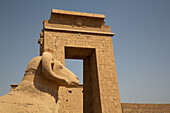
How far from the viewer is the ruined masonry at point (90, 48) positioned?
7.03 metres

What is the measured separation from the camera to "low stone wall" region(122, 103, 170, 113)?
1324cm

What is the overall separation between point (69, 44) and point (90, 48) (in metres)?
0.99

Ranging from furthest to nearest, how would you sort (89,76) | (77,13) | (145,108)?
(145,108)
(89,76)
(77,13)

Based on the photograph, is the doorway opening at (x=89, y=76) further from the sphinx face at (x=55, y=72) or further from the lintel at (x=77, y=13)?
the sphinx face at (x=55, y=72)

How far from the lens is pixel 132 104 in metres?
13.5

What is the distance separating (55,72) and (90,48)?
4998 millimetres

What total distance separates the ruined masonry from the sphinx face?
→ 149 inches

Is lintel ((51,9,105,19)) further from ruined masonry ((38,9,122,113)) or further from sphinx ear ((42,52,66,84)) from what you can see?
sphinx ear ((42,52,66,84))

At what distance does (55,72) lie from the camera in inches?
113

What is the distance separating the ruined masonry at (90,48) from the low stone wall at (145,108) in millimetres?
6271

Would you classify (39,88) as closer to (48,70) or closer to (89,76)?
(48,70)

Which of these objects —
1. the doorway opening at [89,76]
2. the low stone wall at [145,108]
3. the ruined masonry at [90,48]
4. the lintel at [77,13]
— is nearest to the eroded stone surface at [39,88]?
the ruined masonry at [90,48]

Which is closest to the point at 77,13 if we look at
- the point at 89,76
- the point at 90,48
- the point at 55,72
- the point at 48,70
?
the point at 90,48

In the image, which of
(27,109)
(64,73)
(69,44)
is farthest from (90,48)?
(27,109)
